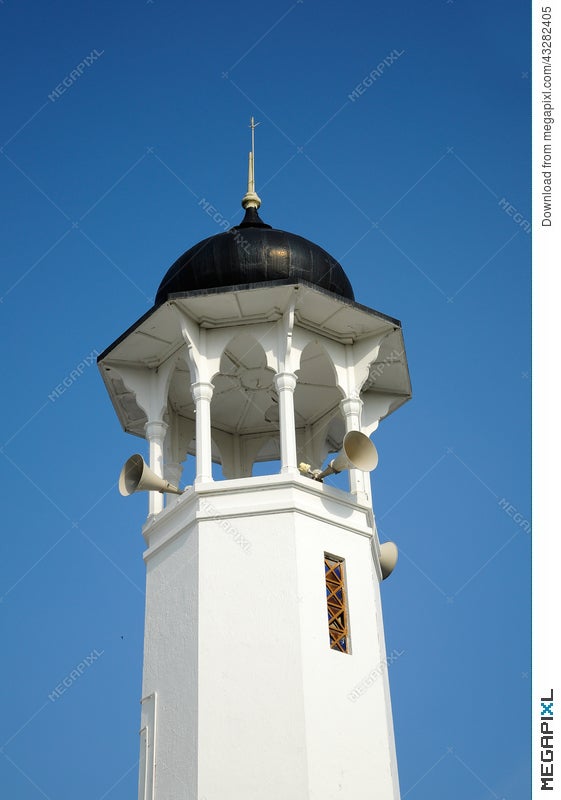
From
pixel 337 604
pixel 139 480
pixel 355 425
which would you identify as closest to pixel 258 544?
pixel 337 604

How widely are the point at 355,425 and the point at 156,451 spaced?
3.28 metres

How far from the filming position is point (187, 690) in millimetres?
17156

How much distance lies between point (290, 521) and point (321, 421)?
4911mm

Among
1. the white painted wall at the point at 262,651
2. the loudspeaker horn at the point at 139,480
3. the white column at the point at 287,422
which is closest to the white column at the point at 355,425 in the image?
the white painted wall at the point at 262,651

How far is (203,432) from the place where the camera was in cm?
1900

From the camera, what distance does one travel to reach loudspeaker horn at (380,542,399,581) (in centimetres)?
2052

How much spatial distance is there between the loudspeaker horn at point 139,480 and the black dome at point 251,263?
2632mm

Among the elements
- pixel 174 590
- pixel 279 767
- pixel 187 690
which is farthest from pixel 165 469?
pixel 279 767

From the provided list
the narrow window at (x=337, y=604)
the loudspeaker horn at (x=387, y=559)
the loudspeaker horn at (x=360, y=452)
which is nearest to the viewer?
the narrow window at (x=337, y=604)

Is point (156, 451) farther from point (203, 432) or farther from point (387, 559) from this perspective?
point (387, 559)

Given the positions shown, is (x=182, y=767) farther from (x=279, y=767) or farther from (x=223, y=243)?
(x=223, y=243)

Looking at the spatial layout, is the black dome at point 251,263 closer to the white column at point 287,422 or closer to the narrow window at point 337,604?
the white column at point 287,422

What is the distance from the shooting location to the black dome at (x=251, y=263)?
1953 cm
